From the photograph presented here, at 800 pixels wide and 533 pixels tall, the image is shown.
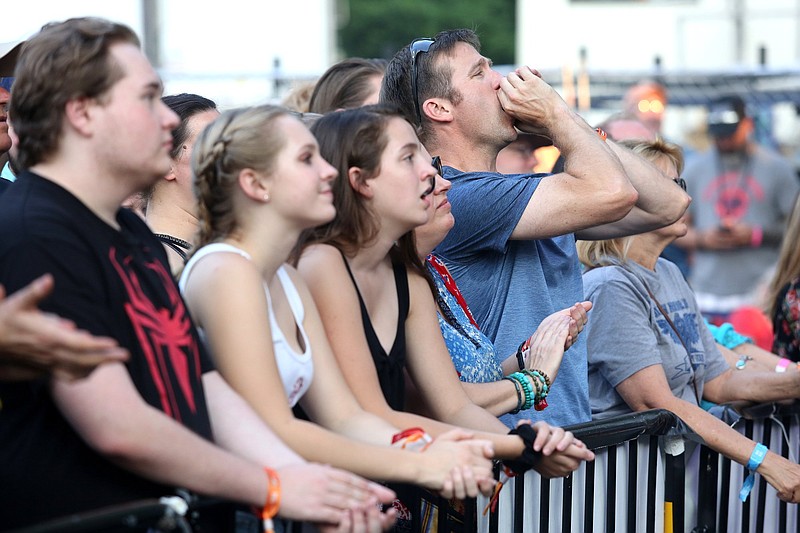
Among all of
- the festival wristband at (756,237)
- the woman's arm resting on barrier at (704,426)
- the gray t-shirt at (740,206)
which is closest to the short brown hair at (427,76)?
the woman's arm resting on barrier at (704,426)

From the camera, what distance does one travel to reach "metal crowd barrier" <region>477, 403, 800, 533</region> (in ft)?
10.6

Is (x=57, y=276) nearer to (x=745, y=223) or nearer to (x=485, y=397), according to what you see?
(x=485, y=397)

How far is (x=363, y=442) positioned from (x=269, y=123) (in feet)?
2.45

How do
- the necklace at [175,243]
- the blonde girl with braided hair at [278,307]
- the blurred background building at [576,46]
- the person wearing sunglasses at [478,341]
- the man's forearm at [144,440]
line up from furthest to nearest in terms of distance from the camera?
the blurred background building at [576,46] < the necklace at [175,243] < the person wearing sunglasses at [478,341] < the blonde girl with braided hair at [278,307] < the man's forearm at [144,440]

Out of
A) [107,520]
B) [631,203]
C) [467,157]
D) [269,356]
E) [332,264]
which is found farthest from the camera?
[467,157]

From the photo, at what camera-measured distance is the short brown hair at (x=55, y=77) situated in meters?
2.11

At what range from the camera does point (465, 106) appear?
12.3 feet

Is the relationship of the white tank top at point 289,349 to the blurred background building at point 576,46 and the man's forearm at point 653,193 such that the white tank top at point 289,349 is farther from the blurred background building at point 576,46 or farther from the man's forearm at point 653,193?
the blurred background building at point 576,46

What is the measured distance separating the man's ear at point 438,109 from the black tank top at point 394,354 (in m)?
0.92

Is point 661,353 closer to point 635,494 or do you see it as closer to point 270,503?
point 635,494

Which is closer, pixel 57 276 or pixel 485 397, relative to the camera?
pixel 57 276

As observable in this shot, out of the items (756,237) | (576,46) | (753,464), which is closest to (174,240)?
(753,464)

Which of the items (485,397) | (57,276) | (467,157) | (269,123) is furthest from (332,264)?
(467,157)

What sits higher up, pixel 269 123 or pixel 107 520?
pixel 269 123
